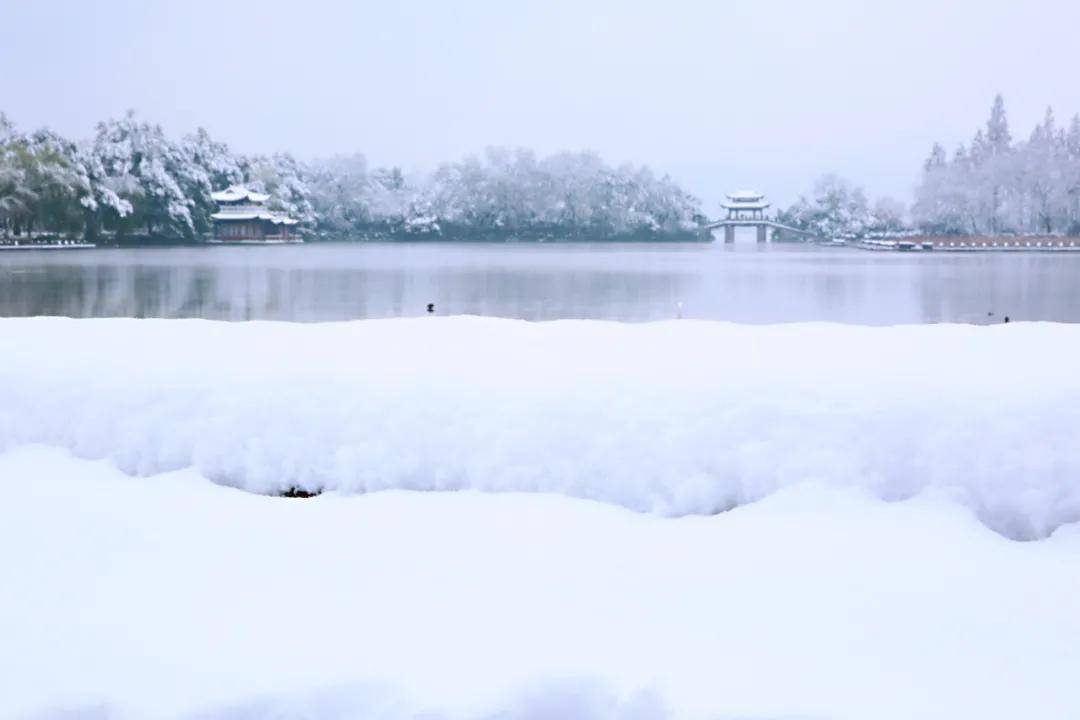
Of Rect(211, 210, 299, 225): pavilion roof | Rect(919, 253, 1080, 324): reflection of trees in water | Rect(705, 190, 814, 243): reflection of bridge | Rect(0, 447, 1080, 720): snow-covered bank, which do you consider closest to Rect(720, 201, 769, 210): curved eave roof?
Rect(705, 190, 814, 243): reflection of bridge

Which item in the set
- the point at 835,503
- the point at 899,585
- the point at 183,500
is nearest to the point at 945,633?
the point at 899,585

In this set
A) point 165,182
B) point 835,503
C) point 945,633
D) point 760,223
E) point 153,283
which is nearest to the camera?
point 945,633

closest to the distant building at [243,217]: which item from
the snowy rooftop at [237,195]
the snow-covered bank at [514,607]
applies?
the snowy rooftop at [237,195]

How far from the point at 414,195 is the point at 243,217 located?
13940mm

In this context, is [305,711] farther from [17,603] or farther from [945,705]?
[945,705]

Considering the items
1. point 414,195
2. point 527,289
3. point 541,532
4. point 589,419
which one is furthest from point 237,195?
point 541,532

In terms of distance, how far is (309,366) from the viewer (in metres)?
4.56

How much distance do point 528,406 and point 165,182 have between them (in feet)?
196

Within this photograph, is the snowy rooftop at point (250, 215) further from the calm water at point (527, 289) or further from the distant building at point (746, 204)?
the distant building at point (746, 204)

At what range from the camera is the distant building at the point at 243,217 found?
70.4 metres

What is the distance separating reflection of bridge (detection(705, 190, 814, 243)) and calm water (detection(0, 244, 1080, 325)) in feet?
135

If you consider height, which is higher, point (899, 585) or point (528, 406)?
point (528, 406)

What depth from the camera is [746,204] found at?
314 ft

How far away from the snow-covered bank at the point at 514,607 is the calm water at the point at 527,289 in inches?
687
